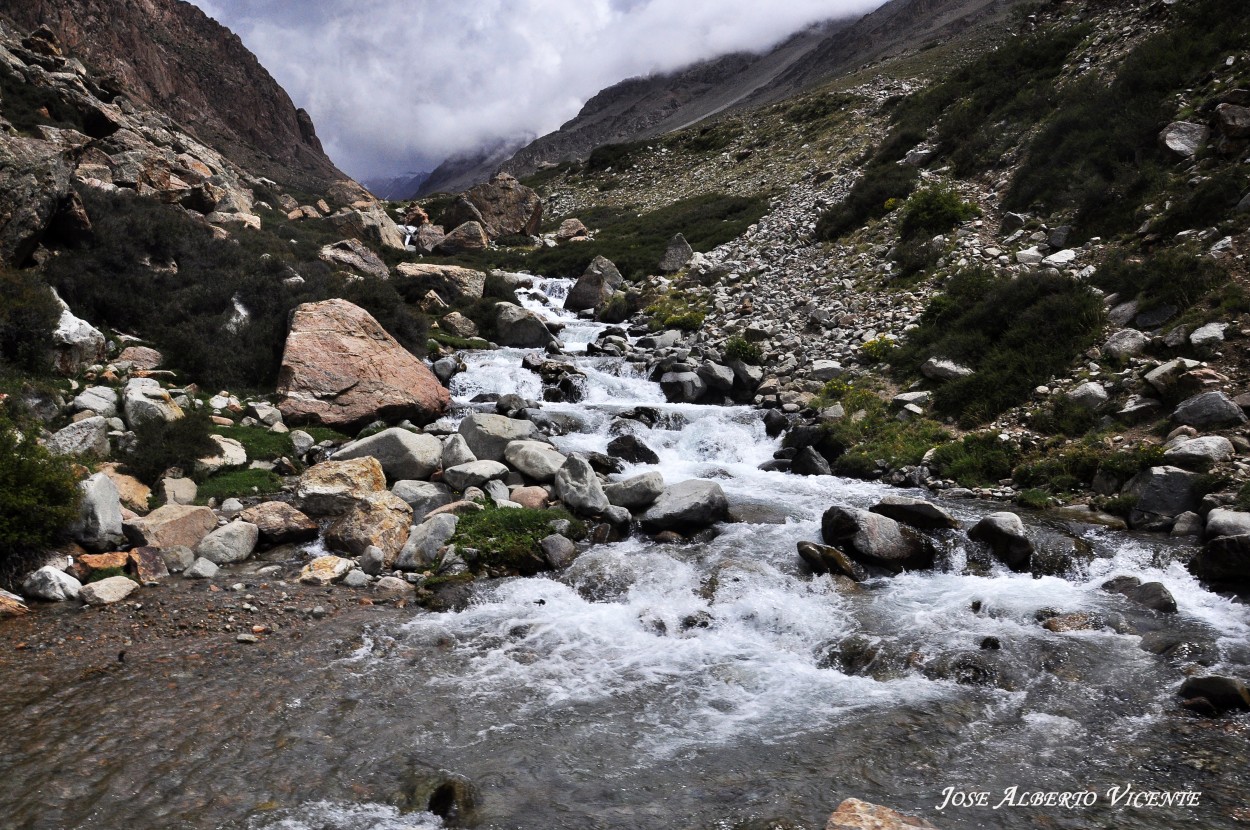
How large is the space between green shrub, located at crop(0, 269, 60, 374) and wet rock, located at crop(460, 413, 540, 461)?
8.52 m

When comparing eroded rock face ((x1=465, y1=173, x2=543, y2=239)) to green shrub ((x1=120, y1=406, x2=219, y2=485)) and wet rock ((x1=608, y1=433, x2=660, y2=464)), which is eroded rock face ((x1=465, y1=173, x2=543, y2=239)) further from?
green shrub ((x1=120, y1=406, x2=219, y2=485))

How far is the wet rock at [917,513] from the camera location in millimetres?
10922

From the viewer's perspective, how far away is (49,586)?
8.53m

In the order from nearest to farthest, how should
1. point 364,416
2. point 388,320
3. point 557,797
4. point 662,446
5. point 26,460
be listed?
1. point 557,797
2. point 26,460
3. point 364,416
4. point 662,446
5. point 388,320

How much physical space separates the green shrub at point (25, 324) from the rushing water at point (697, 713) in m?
10.2

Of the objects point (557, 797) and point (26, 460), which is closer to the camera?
point (557, 797)

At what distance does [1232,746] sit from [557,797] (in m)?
5.65

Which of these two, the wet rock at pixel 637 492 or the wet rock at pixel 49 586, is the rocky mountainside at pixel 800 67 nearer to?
the wet rock at pixel 637 492

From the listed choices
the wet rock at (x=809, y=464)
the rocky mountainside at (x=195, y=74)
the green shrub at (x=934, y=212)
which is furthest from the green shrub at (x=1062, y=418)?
the rocky mountainside at (x=195, y=74)

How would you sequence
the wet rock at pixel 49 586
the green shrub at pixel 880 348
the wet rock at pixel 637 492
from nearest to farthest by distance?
the wet rock at pixel 49 586, the wet rock at pixel 637 492, the green shrub at pixel 880 348

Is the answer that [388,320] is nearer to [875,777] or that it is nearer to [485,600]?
[485,600]

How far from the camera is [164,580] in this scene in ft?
30.8

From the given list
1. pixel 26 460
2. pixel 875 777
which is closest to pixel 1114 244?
pixel 875 777
